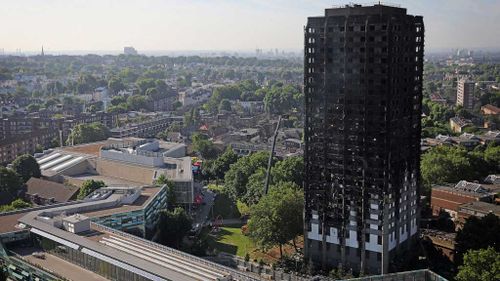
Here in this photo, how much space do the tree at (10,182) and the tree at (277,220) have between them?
20.9 meters

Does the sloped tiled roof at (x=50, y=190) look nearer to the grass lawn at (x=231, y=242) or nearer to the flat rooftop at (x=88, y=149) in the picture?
the flat rooftop at (x=88, y=149)

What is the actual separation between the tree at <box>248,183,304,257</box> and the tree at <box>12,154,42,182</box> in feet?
74.8

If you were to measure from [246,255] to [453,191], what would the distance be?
A: 1607cm

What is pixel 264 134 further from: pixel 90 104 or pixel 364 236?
pixel 364 236

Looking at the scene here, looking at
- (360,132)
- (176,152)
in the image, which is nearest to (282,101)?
(176,152)

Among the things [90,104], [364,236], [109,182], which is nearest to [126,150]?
[109,182]

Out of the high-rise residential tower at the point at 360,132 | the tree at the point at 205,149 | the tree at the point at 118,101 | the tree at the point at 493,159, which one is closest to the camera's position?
the high-rise residential tower at the point at 360,132

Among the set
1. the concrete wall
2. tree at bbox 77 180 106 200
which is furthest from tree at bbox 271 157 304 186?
tree at bbox 77 180 106 200

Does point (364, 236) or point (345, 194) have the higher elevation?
point (345, 194)

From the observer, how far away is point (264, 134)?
76.3 m

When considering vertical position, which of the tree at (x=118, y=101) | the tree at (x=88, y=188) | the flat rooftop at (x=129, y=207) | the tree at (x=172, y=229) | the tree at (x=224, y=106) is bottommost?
the tree at (x=172, y=229)

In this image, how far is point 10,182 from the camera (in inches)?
1775

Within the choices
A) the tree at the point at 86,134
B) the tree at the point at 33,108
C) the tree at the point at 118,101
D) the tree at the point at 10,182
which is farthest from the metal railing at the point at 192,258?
the tree at the point at 118,101

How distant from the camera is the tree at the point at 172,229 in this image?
35656mm
